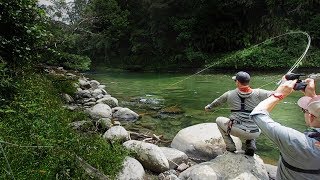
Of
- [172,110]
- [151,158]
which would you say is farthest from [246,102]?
[172,110]

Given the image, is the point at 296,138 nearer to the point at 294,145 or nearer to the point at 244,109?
the point at 294,145

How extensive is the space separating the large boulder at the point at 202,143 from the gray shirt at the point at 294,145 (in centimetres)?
392

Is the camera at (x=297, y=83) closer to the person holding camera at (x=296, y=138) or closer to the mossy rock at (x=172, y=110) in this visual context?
the person holding camera at (x=296, y=138)

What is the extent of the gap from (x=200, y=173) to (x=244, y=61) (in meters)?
20.1

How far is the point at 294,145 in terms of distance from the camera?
87.3 inches

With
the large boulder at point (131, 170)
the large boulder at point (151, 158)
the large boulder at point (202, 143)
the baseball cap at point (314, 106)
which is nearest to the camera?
the baseball cap at point (314, 106)

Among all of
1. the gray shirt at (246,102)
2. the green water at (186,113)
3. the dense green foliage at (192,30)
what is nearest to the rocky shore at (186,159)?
the gray shirt at (246,102)

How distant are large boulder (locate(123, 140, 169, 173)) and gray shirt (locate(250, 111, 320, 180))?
337 centimetres

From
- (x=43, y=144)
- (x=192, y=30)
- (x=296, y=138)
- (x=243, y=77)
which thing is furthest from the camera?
(x=192, y=30)

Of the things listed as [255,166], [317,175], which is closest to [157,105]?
[255,166]

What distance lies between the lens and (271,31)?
25.7 metres

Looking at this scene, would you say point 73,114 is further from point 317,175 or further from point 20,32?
point 317,175

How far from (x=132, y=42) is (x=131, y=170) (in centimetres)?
2966

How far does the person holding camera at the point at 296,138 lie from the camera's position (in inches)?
87.1
